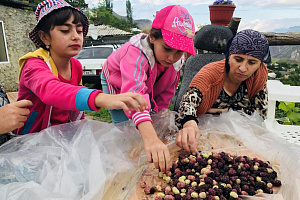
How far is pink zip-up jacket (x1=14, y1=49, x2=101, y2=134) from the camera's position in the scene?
40.1 inches

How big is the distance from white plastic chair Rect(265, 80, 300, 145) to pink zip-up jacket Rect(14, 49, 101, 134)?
57.6 inches

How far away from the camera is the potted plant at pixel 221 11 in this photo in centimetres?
269

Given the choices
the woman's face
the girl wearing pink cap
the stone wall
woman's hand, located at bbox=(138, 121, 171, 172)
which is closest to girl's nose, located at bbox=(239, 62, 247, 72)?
the woman's face

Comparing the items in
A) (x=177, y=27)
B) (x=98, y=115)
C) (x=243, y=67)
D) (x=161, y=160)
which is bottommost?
(x=98, y=115)

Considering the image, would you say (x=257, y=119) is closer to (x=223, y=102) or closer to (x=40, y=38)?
(x=223, y=102)

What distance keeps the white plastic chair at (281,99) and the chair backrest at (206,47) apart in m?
0.58

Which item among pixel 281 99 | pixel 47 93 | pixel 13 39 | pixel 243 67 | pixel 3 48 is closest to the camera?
pixel 47 93

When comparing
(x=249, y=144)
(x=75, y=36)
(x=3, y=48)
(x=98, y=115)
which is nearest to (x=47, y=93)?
(x=75, y=36)

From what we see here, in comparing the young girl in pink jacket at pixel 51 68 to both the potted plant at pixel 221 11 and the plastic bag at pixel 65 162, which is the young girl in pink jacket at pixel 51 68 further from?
the potted plant at pixel 221 11

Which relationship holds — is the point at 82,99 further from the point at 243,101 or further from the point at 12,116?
the point at 243,101

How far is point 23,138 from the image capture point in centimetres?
114

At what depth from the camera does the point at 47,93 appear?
41.3 inches

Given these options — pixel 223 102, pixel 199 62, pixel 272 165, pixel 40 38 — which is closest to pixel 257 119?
pixel 223 102

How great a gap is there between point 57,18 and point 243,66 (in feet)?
3.60
